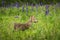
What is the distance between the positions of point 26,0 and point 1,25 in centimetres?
90

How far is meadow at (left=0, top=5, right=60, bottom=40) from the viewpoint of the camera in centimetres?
302

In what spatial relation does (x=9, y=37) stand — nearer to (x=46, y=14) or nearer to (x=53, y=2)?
(x=46, y=14)

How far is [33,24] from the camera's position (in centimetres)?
321

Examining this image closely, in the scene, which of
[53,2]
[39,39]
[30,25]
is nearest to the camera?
[39,39]

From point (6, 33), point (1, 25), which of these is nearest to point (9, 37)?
point (6, 33)

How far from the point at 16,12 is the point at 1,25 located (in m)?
0.47

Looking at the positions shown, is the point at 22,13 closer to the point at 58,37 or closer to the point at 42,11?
the point at 42,11

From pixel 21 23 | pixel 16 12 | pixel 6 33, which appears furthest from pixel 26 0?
pixel 6 33

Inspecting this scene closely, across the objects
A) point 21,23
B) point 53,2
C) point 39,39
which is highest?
point 53,2

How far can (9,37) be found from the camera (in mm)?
3018

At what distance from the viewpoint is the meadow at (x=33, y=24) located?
3.02 m

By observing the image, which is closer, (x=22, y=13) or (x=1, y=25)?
(x=1, y=25)

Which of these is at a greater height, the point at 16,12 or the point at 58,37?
the point at 16,12

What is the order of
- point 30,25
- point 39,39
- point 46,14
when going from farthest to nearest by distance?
point 46,14, point 30,25, point 39,39
